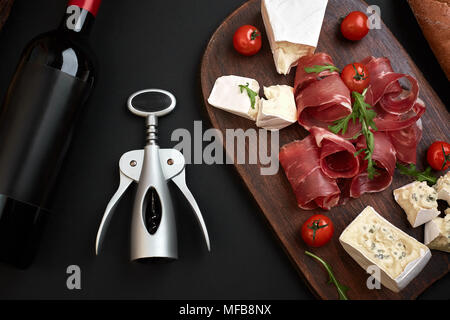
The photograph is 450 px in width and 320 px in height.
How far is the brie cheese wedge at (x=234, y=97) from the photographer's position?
4.18 feet

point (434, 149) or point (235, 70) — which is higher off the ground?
point (235, 70)

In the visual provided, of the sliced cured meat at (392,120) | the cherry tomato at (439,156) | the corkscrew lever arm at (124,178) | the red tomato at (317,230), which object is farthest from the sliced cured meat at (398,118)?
the corkscrew lever arm at (124,178)

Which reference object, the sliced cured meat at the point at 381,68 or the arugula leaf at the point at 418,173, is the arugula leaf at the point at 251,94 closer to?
the sliced cured meat at the point at 381,68

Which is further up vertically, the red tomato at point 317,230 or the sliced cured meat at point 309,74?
the sliced cured meat at point 309,74

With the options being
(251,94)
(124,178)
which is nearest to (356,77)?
(251,94)

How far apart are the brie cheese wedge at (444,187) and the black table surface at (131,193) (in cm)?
22

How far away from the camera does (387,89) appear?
4.30ft

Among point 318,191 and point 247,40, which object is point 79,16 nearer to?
point 247,40

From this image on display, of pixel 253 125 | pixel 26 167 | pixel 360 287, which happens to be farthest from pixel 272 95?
pixel 26 167

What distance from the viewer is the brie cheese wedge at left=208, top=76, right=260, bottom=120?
1.28 m

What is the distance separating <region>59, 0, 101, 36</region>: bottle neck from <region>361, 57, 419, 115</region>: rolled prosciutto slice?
82cm
